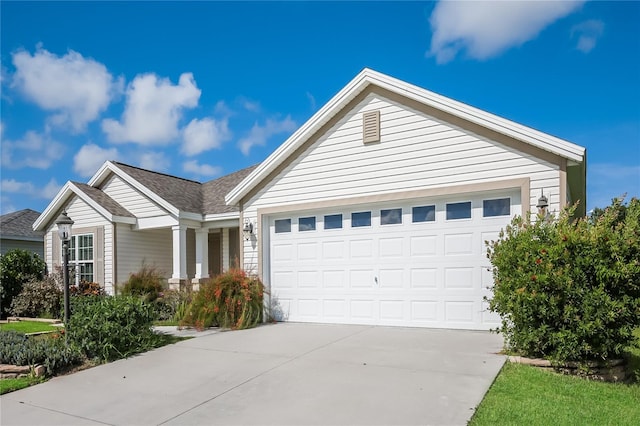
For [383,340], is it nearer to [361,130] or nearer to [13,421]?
[361,130]

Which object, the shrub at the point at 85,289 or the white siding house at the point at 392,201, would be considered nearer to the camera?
the white siding house at the point at 392,201

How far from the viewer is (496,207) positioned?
8016 millimetres

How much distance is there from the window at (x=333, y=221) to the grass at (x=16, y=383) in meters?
6.07

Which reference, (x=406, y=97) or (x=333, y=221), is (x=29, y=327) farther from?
(x=406, y=97)

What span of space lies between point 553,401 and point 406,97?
21.0ft

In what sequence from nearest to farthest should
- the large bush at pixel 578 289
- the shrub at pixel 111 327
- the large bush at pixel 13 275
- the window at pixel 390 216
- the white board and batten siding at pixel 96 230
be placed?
the large bush at pixel 578 289
the shrub at pixel 111 327
the window at pixel 390 216
the white board and batten siding at pixel 96 230
the large bush at pixel 13 275

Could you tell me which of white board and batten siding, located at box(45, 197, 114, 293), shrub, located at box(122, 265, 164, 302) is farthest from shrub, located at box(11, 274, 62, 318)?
shrub, located at box(122, 265, 164, 302)

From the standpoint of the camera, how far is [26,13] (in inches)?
416

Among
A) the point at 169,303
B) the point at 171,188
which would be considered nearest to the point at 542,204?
the point at 169,303

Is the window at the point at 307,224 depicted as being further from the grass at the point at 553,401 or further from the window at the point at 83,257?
the window at the point at 83,257

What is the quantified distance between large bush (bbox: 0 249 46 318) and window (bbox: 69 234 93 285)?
1.47m

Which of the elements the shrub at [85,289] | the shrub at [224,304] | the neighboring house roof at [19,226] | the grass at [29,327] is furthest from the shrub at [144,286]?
the neighboring house roof at [19,226]

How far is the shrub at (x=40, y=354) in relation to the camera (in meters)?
6.07

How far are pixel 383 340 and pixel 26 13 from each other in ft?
38.5
